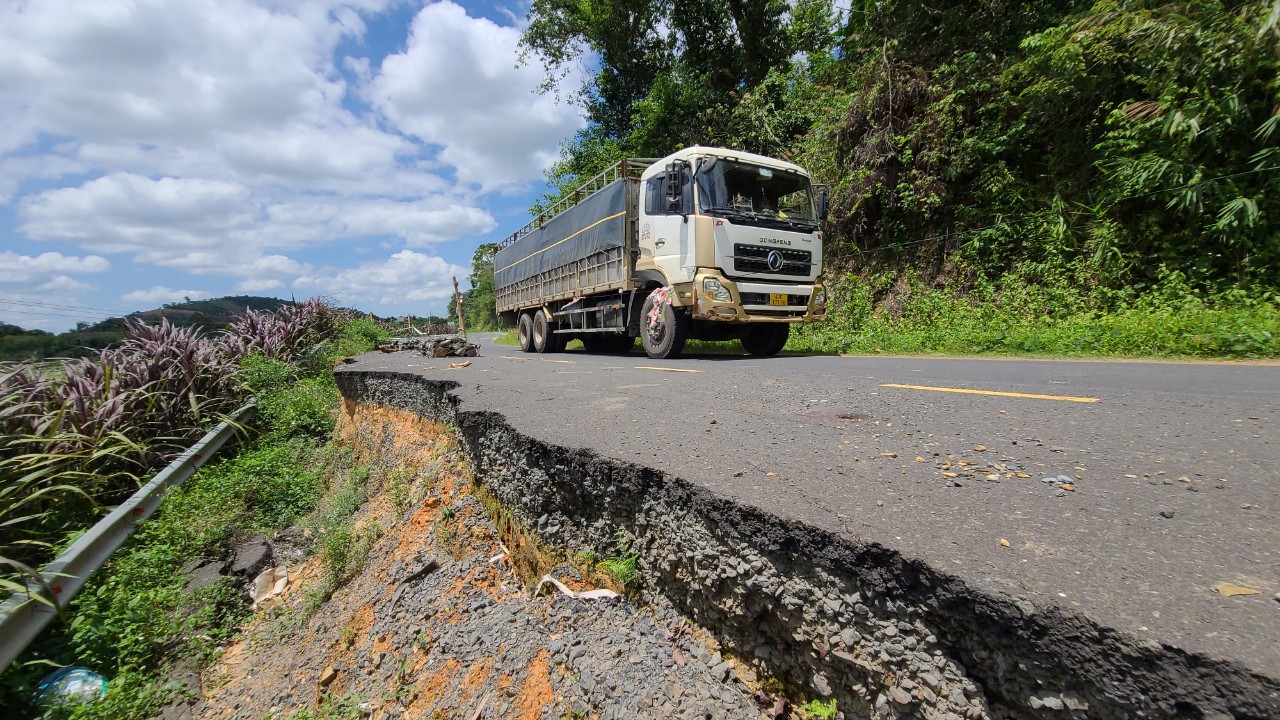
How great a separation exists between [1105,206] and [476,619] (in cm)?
1025

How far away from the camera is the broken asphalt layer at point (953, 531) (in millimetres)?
962

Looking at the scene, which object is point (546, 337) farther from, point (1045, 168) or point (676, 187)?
point (1045, 168)

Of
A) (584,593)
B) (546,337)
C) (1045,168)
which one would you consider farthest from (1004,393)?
(546,337)

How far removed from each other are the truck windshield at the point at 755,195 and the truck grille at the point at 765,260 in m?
0.36

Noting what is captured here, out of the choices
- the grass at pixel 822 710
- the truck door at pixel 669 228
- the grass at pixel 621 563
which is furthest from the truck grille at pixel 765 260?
the grass at pixel 822 710

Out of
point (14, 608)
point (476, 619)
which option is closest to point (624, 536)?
point (476, 619)

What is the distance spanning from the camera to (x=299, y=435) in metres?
6.54

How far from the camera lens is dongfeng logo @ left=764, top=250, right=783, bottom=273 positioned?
7410mm

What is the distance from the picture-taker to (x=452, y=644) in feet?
7.15

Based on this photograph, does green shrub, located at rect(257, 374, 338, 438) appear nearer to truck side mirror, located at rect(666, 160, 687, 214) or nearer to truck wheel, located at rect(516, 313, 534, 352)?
truck side mirror, located at rect(666, 160, 687, 214)

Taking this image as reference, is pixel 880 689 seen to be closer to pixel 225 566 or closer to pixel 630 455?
pixel 630 455

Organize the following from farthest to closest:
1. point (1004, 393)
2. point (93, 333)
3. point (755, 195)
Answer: point (755, 195)
point (93, 333)
point (1004, 393)

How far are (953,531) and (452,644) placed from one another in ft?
6.39

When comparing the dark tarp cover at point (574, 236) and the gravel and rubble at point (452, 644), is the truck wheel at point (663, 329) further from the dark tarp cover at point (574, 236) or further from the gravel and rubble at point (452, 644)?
the gravel and rubble at point (452, 644)
